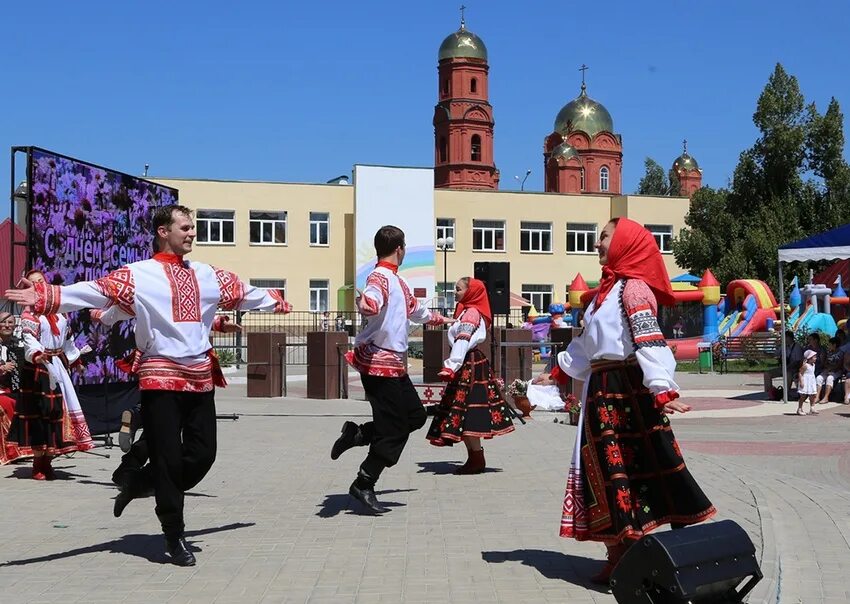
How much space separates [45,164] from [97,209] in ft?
4.17

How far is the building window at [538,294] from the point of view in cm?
6456

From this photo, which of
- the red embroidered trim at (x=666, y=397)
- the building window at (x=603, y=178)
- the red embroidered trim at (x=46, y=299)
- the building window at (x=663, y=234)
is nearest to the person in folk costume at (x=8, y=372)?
the red embroidered trim at (x=46, y=299)

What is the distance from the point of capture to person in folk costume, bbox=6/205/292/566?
6062mm

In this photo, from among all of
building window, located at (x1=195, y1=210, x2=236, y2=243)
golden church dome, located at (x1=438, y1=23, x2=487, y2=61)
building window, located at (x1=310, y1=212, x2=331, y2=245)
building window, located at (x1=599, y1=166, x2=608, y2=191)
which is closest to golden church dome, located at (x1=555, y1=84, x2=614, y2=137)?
building window, located at (x1=599, y1=166, x2=608, y2=191)

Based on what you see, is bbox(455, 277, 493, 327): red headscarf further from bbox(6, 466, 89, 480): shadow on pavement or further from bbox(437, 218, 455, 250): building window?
bbox(437, 218, 455, 250): building window

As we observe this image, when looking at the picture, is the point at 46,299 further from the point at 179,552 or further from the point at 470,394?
the point at 470,394

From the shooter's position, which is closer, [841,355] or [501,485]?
[501,485]

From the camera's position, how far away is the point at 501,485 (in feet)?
29.9

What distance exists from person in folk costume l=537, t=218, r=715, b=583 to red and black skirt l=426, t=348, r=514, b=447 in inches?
159

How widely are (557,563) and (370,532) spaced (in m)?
1.45

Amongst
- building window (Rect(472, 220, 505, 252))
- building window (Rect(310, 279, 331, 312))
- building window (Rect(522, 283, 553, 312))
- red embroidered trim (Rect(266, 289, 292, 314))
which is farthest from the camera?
building window (Rect(522, 283, 553, 312))

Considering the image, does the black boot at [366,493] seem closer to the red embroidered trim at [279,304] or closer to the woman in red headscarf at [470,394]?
the red embroidered trim at [279,304]

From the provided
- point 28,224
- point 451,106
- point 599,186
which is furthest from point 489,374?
point 599,186

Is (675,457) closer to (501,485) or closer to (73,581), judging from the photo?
(73,581)
